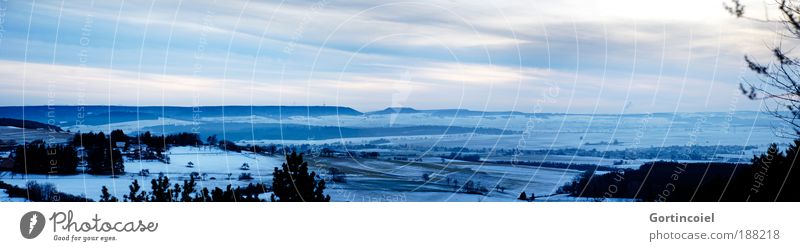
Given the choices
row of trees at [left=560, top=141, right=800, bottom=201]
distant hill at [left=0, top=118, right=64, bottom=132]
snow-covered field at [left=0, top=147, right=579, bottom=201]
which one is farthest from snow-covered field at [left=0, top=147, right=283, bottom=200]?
row of trees at [left=560, top=141, right=800, bottom=201]

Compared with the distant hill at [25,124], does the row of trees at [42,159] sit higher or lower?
lower

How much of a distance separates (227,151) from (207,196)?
1185mm

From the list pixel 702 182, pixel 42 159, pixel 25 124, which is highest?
pixel 25 124

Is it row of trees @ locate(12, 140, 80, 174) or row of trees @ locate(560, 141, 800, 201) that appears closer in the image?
row of trees @ locate(560, 141, 800, 201)

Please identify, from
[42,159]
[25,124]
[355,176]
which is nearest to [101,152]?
[42,159]

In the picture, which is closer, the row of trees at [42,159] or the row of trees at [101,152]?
the row of trees at [42,159]

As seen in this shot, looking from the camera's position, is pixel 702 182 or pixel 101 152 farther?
pixel 101 152

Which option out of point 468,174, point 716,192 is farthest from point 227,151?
point 716,192

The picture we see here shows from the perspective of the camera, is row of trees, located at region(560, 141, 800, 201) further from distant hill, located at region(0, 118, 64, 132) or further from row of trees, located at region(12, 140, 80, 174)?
distant hill, located at region(0, 118, 64, 132)

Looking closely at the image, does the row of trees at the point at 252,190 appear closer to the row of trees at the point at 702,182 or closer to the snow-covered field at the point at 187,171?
the snow-covered field at the point at 187,171

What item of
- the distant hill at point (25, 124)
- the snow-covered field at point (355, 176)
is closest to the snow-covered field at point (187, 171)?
the snow-covered field at point (355, 176)

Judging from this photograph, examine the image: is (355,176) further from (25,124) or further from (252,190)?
(25,124)
